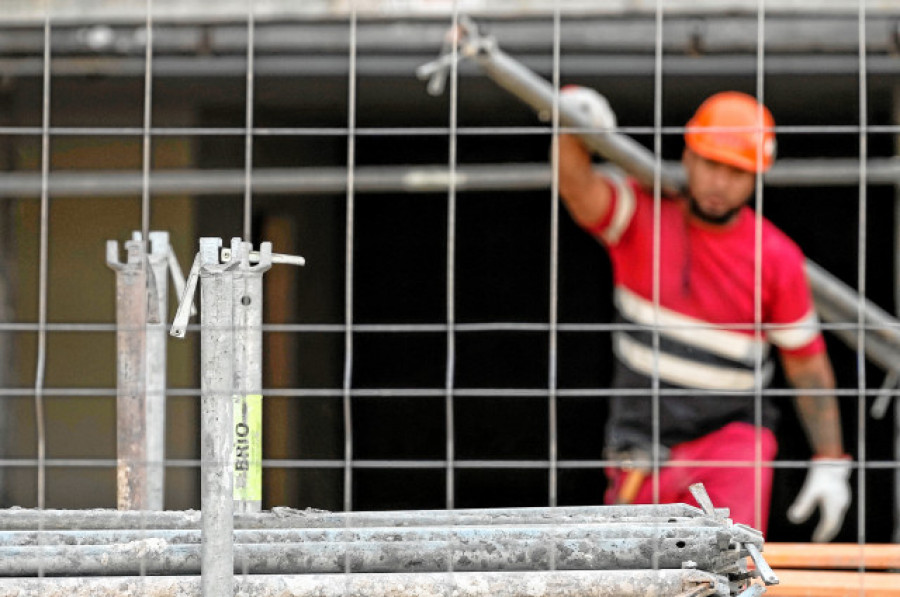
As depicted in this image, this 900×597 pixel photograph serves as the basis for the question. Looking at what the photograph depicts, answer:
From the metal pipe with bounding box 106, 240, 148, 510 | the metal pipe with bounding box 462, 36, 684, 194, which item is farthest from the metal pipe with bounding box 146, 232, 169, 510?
the metal pipe with bounding box 462, 36, 684, 194

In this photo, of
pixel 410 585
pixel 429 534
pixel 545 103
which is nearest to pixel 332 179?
pixel 545 103

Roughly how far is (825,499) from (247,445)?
8.25ft

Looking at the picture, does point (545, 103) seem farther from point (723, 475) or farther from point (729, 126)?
point (723, 475)

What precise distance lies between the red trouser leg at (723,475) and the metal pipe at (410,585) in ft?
7.81

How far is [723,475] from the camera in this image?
4160mm

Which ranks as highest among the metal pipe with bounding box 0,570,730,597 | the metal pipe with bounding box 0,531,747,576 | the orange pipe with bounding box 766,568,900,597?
the metal pipe with bounding box 0,531,747,576

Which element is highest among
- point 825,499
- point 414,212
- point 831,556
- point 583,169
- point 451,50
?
point 451,50

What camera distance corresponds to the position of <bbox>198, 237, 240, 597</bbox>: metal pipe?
1.77 metres

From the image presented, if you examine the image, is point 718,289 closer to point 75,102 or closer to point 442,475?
point 442,475

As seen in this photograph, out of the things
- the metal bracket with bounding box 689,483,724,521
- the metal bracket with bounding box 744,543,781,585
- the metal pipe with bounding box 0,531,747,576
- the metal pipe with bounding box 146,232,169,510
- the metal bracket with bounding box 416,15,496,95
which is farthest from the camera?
the metal bracket with bounding box 416,15,496,95

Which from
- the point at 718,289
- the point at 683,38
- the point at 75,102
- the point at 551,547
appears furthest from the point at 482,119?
the point at 551,547

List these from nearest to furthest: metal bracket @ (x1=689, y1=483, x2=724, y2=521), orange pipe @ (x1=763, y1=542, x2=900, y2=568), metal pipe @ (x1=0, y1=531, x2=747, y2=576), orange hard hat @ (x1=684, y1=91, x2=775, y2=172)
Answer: metal pipe @ (x1=0, y1=531, x2=747, y2=576), metal bracket @ (x1=689, y1=483, x2=724, y2=521), orange pipe @ (x1=763, y1=542, x2=900, y2=568), orange hard hat @ (x1=684, y1=91, x2=775, y2=172)

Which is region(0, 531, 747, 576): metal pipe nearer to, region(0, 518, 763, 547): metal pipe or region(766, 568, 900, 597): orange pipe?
region(0, 518, 763, 547): metal pipe

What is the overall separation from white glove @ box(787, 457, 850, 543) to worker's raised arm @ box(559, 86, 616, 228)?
992mm
